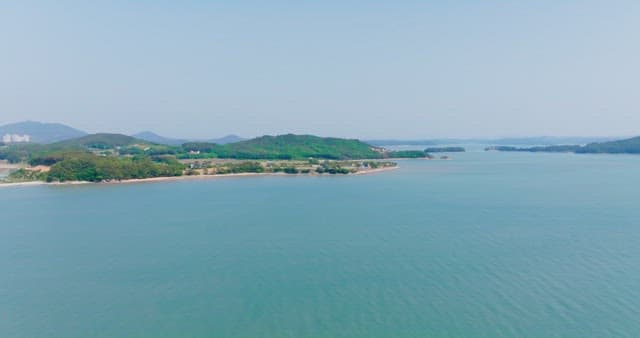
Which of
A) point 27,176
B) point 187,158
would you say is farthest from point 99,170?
point 187,158

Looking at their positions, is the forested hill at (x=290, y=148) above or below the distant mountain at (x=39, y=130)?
below

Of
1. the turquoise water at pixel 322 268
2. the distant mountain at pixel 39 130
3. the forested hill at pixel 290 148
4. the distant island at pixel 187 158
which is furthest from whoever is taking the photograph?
the distant mountain at pixel 39 130

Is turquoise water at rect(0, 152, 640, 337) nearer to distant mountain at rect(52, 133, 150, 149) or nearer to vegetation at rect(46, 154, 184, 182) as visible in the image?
vegetation at rect(46, 154, 184, 182)

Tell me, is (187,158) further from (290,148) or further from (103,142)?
(103,142)

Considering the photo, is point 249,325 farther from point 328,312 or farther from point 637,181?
point 637,181

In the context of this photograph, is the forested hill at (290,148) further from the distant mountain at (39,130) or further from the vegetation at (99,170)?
the distant mountain at (39,130)

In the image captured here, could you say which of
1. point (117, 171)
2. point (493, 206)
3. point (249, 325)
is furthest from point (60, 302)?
point (117, 171)

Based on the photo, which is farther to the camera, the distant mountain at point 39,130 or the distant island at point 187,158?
the distant mountain at point 39,130

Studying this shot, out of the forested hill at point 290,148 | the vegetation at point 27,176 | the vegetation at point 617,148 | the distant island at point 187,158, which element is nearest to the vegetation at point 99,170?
the distant island at point 187,158
